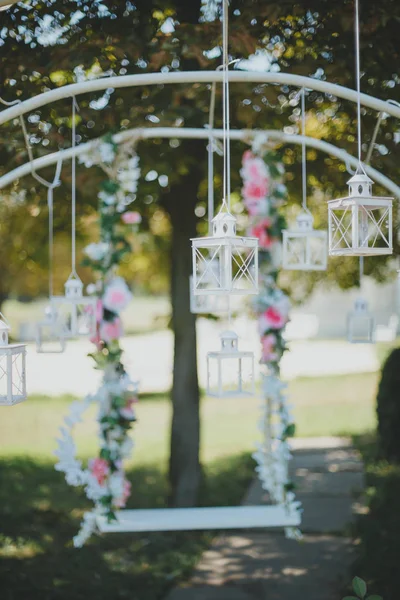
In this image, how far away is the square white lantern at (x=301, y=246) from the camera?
4.82 metres

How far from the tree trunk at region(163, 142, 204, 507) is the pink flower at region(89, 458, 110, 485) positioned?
14.7 ft

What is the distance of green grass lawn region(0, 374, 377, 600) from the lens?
21.9ft

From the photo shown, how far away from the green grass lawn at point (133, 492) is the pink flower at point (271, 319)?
1.33 m

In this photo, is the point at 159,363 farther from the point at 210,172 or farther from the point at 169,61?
the point at 210,172

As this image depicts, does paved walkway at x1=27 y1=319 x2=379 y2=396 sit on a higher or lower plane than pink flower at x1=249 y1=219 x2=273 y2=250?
lower

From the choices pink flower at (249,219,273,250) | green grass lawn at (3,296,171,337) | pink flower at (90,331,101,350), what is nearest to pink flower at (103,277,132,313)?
pink flower at (90,331,101,350)

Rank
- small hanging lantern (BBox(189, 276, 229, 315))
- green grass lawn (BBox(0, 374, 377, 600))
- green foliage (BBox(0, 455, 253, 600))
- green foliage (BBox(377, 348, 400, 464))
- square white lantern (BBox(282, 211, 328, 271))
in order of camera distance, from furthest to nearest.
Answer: green foliage (BBox(377, 348, 400, 464)) < green grass lawn (BBox(0, 374, 377, 600)) < green foliage (BBox(0, 455, 253, 600)) < small hanging lantern (BBox(189, 276, 229, 315)) < square white lantern (BBox(282, 211, 328, 271))

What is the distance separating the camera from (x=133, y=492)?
32.6ft

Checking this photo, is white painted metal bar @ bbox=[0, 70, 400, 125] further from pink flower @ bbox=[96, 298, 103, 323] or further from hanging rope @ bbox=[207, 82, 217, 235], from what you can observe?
pink flower @ bbox=[96, 298, 103, 323]

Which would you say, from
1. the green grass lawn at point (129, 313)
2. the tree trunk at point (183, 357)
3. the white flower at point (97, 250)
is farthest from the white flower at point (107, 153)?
the green grass lawn at point (129, 313)

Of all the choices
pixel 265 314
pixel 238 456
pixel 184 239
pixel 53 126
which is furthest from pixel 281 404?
pixel 238 456

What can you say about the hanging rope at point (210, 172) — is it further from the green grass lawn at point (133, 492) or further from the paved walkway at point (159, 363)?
the paved walkway at point (159, 363)

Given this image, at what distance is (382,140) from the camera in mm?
6797

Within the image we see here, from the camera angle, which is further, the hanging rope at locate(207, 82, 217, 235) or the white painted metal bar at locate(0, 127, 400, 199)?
the white painted metal bar at locate(0, 127, 400, 199)
